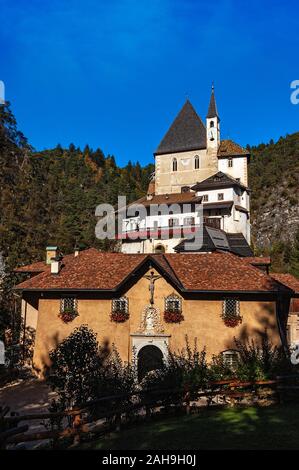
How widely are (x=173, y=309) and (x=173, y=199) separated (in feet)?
127

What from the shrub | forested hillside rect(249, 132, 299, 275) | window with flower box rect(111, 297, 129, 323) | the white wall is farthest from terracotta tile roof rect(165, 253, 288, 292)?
forested hillside rect(249, 132, 299, 275)

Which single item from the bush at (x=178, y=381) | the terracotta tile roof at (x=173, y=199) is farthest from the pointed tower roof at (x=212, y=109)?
the bush at (x=178, y=381)

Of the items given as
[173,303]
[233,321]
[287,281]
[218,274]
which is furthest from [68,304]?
[287,281]

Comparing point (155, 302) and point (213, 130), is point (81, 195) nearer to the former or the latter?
point (213, 130)

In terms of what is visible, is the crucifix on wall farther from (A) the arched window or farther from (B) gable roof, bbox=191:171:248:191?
(B) gable roof, bbox=191:171:248:191

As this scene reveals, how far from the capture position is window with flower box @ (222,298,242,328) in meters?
20.8

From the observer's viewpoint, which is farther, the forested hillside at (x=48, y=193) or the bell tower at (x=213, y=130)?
the bell tower at (x=213, y=130)

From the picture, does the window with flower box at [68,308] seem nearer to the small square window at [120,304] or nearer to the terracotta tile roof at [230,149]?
the small square window at [120,304]

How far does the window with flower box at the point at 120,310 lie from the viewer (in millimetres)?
21938

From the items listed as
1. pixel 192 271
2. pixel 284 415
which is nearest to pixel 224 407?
pixel 284 415

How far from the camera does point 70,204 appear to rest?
81.3m

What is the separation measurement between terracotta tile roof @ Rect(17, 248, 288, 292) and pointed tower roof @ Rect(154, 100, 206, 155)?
43.1 metres

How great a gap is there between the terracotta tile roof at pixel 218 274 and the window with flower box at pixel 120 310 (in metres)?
3.16
